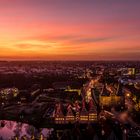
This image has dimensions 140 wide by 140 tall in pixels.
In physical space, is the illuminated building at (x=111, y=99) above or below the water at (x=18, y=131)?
above

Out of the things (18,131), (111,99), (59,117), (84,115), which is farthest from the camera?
(111,99)

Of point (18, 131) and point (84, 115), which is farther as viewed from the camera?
point (84, 115)

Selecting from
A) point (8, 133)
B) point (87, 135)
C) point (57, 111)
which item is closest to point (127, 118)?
point (57, 111)

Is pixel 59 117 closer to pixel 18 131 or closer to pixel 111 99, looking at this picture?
pixel 18 131

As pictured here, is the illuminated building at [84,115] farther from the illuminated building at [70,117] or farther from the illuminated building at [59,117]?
the illuminated building at [59,117]

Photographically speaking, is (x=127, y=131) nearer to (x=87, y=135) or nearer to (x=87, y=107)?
(x=87, y=135)

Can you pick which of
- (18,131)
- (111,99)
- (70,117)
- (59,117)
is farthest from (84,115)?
(111,99)

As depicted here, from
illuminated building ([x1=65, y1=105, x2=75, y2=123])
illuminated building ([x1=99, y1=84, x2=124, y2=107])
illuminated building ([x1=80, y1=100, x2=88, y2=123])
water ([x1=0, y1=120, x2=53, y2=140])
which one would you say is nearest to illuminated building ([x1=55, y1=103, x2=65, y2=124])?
illuminated building ([x1=65, y1=105, x2=75, y2=123])

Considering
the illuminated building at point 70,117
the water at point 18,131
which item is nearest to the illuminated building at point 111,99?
the illuminated building at point 70,117

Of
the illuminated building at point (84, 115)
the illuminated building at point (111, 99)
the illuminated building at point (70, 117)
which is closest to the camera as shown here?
the illuminated building at point (70, 117)
